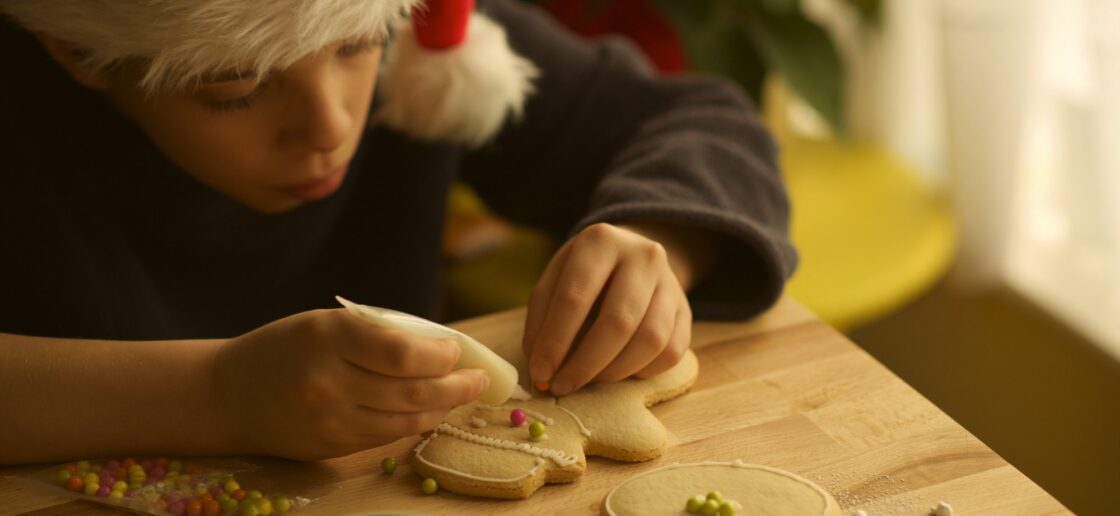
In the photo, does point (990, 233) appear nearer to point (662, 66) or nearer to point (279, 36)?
point (662, 66)

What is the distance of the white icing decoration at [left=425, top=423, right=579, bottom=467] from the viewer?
64 cm

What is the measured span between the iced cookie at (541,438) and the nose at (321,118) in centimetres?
26

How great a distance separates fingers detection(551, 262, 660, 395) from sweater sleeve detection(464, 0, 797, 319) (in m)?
0.11

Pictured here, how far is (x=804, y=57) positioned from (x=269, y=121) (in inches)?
40.1

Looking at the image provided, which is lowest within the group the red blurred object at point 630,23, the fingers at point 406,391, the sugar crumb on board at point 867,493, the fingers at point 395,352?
the sugar crumb on board at point 867,493

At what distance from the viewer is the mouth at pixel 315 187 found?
2.97 feet

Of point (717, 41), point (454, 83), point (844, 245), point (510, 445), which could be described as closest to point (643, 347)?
point (510, 445)

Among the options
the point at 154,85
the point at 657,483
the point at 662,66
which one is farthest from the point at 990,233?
the point at 154,85

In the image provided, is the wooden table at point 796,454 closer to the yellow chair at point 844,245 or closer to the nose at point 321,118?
the nose at point 321,118

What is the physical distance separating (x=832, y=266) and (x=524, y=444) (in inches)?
35.1

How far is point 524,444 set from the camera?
2.17ft

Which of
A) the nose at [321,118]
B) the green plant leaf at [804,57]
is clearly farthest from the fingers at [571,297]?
the green plant leaf at [804,57]

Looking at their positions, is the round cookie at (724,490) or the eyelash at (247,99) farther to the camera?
the eyelash at (247,99)

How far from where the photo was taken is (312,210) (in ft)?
3.66
